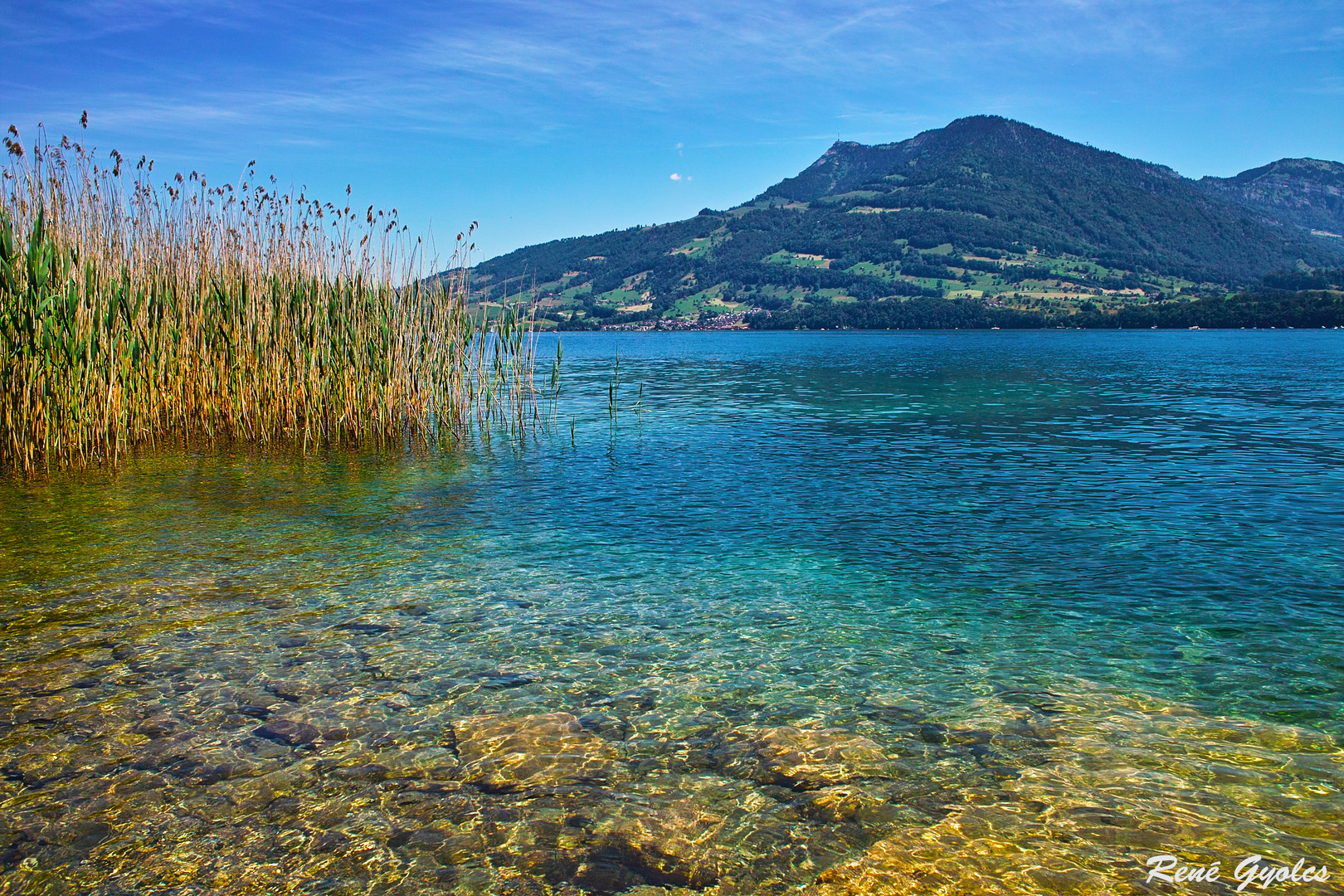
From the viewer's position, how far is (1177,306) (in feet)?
422

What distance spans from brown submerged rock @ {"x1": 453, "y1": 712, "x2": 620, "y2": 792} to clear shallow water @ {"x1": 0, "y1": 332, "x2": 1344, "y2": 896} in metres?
0.02

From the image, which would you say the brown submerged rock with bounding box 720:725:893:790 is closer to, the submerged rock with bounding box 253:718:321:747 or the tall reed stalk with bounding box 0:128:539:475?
the submerged rock with bounding box 253:718:321:747

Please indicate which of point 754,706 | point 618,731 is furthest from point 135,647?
point 754,706

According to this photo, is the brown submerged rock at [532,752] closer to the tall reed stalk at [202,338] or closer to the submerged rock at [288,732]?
the submerged rock at [288,732]

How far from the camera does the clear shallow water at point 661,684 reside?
3971mm

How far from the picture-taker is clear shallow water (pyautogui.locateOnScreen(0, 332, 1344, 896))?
13.0 ft

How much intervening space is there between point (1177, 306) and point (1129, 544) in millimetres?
141246

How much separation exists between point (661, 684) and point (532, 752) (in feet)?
4.09

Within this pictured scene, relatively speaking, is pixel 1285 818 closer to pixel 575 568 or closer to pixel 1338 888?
pixel 1338 888

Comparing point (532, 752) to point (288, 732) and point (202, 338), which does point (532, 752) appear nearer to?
point (288, 732)

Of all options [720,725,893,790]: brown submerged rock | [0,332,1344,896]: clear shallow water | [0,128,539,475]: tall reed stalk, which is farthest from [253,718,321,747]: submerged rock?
[0,128,539,475]: tall reed stalk

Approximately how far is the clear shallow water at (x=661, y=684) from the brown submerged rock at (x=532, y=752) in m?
0.02

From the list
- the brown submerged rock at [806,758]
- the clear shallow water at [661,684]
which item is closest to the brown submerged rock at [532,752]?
the clear shallow water at [661,684]

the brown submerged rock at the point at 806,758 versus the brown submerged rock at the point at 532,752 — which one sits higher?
the brown submerged rock at the point at 532,752
